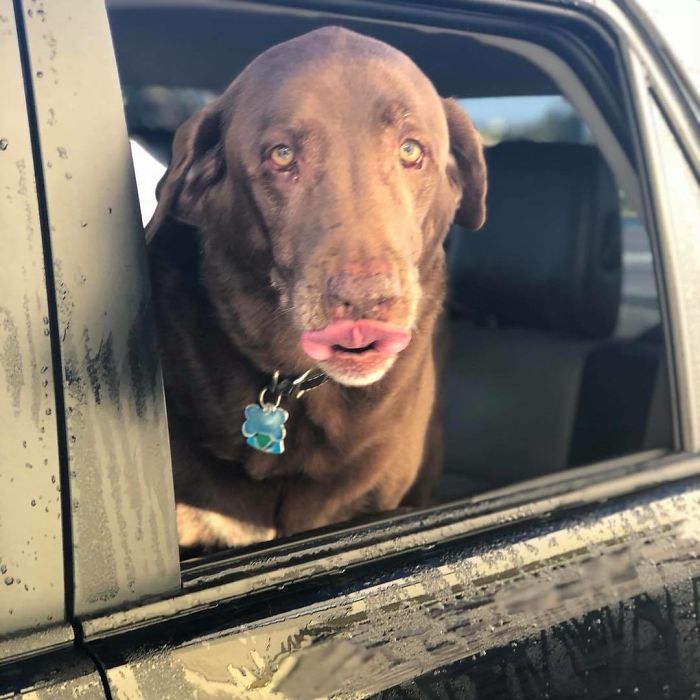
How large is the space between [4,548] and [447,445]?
2082mm

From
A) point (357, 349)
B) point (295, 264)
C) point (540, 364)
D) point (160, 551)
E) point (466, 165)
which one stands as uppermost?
point (466, 165)

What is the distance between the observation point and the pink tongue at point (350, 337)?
117 centimetres

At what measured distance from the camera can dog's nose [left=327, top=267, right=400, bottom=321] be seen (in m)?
1.13

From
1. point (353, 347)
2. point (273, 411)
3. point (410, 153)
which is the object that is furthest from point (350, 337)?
point (410, 153)

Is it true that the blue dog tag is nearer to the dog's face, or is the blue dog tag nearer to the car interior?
the dog's face

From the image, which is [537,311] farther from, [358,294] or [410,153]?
[358,294]

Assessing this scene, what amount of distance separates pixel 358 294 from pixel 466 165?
0.58 m

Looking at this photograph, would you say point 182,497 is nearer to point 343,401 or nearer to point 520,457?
point 343,401

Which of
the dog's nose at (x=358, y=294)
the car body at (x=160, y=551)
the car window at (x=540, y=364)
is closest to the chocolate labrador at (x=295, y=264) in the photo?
the dog's nose at (x=358, y=294)

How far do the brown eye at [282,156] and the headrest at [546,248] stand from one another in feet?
3.80

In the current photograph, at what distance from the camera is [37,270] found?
0.88 meters

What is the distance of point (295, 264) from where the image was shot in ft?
4.12

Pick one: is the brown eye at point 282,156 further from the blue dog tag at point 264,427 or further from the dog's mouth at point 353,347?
the blue dog tag at point 264,427

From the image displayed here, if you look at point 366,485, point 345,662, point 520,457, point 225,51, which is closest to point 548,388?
point 520,457
